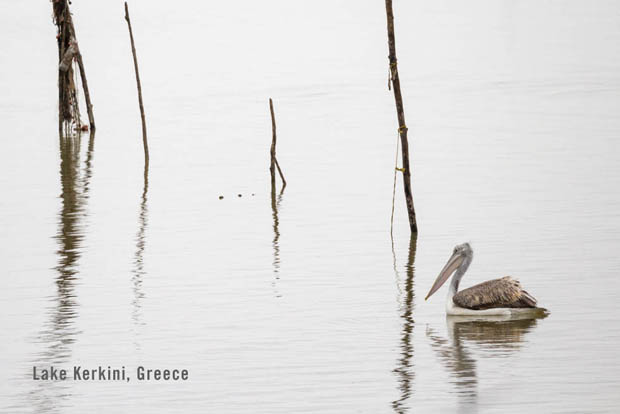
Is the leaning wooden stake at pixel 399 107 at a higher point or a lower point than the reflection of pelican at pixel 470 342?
higher

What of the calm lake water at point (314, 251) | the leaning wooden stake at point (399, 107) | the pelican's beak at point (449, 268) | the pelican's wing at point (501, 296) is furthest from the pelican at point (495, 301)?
the leaning wooden stake at point (399, 107)

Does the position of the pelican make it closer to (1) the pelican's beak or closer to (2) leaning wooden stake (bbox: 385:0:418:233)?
(1) the pelican's beak

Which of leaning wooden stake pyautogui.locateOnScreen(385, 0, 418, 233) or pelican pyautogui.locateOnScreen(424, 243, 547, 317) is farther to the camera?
leaning wooden stake pyautogui.locateOnScreen(385, 0, 418, 233)

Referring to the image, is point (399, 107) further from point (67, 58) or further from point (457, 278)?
point (67, 58)

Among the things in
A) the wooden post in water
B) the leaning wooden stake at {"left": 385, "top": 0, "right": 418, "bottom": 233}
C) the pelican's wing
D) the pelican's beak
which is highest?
the wooden post in water

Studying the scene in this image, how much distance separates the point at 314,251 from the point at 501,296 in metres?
6.99

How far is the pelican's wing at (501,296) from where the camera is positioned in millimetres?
16188

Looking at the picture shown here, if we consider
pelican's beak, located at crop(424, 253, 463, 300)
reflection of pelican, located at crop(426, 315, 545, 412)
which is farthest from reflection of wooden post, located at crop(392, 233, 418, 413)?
pelican's beak, located at crop(424, 253, 463, 300)

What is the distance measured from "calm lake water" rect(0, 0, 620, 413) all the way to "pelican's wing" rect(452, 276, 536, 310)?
0.29 m

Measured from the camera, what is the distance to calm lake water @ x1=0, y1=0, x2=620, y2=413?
14.0m

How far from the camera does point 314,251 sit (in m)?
22.8

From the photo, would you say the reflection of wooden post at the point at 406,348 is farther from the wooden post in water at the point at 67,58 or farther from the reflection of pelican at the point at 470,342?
the wooden post in water at the point at 67,58

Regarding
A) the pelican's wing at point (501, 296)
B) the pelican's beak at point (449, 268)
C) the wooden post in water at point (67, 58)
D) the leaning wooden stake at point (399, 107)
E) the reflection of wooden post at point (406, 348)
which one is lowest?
the reflection of wooden post at point (406, 348)

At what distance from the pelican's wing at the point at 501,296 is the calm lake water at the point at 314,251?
292 millimetres
